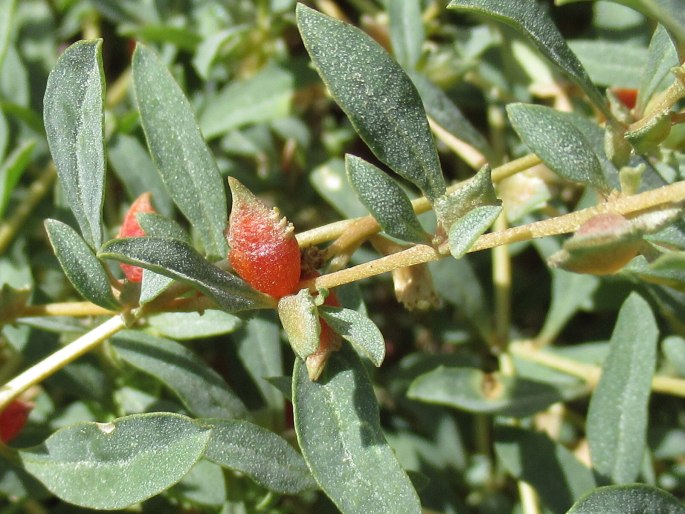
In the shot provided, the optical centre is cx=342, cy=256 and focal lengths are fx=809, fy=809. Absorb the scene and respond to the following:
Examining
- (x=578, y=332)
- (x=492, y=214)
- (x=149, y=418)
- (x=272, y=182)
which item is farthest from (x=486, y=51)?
(x=149, y=418)

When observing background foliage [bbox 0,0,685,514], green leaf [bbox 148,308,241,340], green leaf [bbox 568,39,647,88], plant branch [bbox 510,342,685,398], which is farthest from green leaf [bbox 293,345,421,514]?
green leaf [bbox 568,39,647,88]

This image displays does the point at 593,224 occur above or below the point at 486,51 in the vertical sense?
above

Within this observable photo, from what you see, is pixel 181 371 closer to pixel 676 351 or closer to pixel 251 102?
pixel 251 102

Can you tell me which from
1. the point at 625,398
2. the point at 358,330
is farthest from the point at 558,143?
the point at 625,398

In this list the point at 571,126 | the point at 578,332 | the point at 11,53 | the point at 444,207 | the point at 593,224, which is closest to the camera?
the point at 593,224

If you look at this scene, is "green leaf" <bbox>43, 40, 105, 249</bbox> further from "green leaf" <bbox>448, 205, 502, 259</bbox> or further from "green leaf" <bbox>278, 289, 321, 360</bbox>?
"green leaf" <bbox>448, 205, 502, 259</bbox>

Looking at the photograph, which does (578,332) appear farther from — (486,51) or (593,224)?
(593,224)
